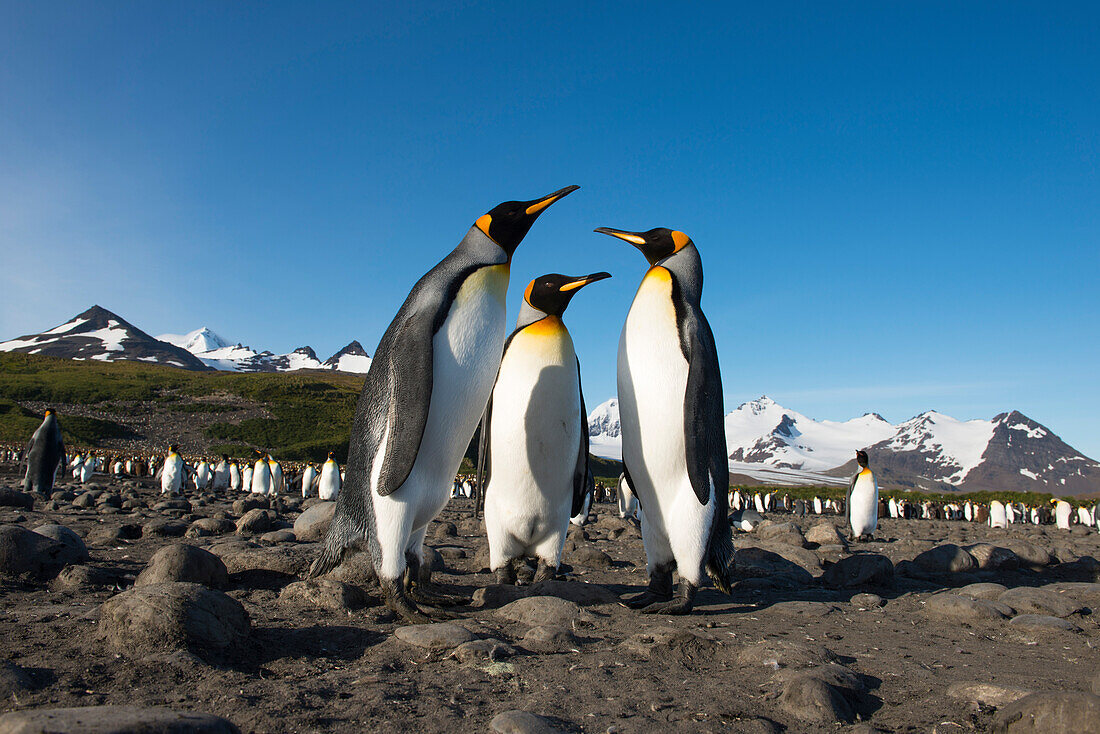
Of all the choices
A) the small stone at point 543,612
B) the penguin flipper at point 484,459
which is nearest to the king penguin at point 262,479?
the penguin flipper at point 484,459

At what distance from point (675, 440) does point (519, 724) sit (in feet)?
7.55

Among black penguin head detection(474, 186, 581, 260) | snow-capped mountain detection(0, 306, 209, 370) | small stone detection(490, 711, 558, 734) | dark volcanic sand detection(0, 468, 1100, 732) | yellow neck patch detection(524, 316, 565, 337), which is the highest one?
snow-capped mountain detection(0, 306, 209, 370)

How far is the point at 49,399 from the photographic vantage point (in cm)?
5150

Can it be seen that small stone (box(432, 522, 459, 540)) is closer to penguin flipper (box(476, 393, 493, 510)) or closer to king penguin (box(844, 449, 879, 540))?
penguin flipper (box(476, 393, 493, 510))

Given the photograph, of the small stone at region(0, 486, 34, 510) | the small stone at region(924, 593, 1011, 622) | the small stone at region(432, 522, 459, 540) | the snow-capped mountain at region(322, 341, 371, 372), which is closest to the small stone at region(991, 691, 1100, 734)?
the small stone at region(924, 593, 1011, 622)

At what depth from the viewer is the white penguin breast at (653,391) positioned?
154 inches

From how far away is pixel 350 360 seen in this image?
17912cm

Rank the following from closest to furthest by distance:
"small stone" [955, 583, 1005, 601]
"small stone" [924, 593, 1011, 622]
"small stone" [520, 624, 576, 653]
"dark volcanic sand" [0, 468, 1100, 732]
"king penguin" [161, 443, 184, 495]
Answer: "dark volcanic sand" [0, 468, 1100, 732] → "small stone" [520, 624, 576, 653] → "small stone" [924, 593, 1011, 622] → "small stone" [955, 583, 1005, 601] → "king penguin" [161, 443, 184, 495]

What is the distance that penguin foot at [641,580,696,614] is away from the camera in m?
3.65

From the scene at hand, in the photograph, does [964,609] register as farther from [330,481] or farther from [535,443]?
[330,481]

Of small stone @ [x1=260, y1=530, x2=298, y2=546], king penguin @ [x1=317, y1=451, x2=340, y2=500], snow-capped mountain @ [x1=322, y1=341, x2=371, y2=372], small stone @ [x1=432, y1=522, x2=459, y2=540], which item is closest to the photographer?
small stone @ [x1=260, y1=530, x2=298, y2=546]

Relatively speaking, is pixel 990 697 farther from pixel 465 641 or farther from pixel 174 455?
→ pixel 174 455

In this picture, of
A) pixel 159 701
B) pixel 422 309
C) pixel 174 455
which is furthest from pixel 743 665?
pixel 174 455

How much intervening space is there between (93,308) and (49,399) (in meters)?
137
